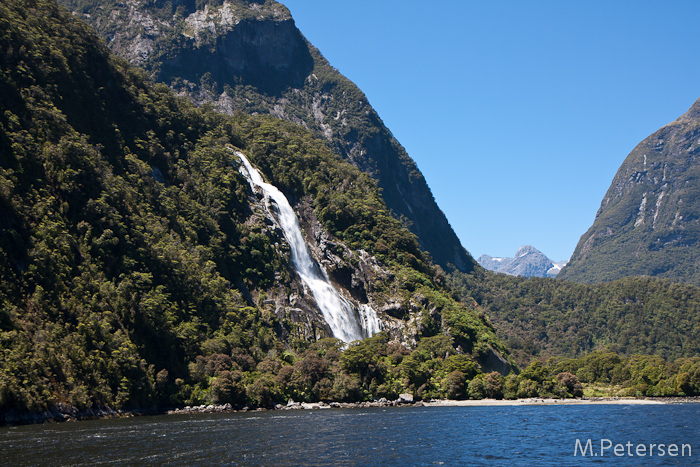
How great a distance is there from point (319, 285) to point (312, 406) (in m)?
40.4

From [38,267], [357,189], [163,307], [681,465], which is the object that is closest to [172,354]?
[163,307]

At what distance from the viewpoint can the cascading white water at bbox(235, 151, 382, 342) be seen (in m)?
110

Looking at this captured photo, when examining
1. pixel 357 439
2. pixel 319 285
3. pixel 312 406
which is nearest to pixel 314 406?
pixel 312 406

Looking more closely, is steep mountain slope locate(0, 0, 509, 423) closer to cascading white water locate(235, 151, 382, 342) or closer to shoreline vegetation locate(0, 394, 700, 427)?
shoreline vegetation locate(0, 394, 700, 427)

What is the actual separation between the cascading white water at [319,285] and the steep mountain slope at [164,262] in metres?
2.29

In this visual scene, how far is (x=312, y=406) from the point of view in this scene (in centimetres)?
7544

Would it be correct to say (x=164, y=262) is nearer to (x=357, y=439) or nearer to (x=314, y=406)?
(x=314, y=406)

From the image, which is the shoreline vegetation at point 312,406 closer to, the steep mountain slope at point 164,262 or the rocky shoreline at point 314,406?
the rocky shoreline at point 314,406

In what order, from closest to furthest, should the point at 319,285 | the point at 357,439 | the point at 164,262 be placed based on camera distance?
the point at 357,439
the point at 164,262
the point at 319,285

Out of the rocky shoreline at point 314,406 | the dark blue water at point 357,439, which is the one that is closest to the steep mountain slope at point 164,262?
the rocky shoreline at point 314,406

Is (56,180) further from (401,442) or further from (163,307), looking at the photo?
(401,442)

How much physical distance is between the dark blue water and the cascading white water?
141ft

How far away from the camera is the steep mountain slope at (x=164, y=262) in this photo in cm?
6650

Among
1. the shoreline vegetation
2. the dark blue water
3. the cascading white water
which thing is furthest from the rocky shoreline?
the cascading white water
